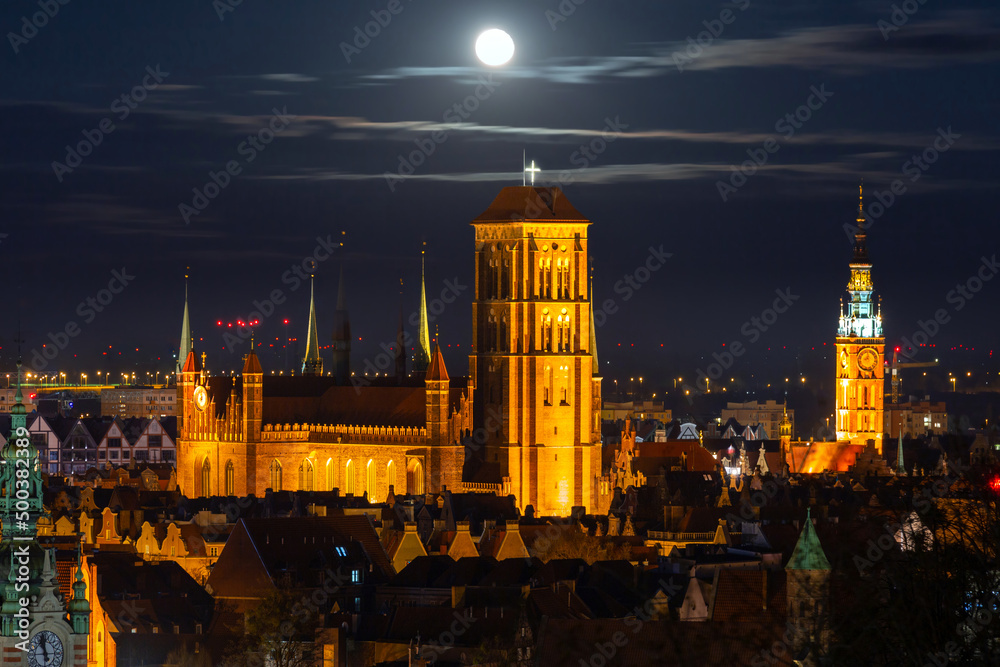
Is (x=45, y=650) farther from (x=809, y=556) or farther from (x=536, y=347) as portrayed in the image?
(x=536, y=347)

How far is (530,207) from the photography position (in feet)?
433

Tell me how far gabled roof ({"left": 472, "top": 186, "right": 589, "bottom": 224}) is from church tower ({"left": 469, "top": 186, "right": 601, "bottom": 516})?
0.17ft

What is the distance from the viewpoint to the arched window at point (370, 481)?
436ft

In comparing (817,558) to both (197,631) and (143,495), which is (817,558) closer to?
(197,631)

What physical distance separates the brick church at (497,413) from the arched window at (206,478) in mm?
Result: 121

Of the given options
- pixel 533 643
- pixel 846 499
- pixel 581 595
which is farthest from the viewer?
pixel 846 499

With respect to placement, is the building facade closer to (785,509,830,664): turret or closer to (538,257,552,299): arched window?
(538,257,552,299): arched window

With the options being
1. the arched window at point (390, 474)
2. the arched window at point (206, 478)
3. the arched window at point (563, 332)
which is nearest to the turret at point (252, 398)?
the arched window at point (206, 478)

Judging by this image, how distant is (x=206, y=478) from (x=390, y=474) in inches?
459

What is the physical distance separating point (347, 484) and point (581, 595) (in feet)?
187

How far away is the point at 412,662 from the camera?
6719 centimetres

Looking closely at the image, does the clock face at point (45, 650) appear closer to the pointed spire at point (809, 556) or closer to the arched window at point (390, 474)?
the pointed spire at point (809, 556)

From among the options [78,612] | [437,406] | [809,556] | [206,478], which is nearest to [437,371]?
[437,406]

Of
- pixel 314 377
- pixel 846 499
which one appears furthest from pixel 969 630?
pixel 314 377
